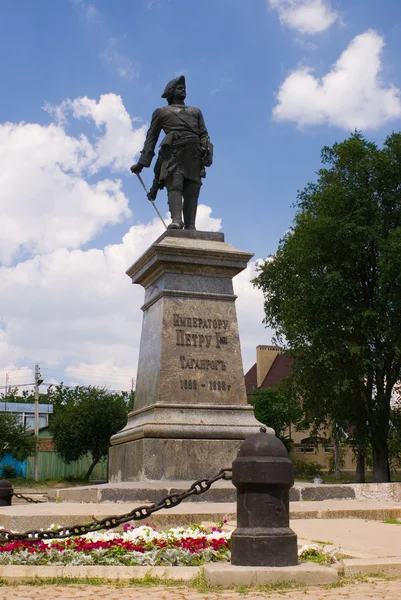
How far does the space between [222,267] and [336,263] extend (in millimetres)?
19054

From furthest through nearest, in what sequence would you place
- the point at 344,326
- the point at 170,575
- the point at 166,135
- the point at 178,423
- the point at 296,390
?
the point at 296,390 → the point at 344,326 → the point at 166,135 → the point at 178,423 → the point at 170,575

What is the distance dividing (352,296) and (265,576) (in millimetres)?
25829

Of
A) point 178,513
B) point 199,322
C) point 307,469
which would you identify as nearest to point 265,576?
point 178,513

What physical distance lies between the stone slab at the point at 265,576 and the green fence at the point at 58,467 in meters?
48.9

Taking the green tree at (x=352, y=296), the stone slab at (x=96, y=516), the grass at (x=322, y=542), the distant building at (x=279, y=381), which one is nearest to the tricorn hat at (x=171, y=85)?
the stone slab at (x=96, y=516)

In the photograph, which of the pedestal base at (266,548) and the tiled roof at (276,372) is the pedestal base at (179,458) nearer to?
the pedestal base at (266,548)

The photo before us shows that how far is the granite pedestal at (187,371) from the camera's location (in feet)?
33.1

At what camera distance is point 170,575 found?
518 cm

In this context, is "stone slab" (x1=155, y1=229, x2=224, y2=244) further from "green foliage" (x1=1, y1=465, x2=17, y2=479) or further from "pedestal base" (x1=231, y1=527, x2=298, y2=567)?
"green foliage" (x1=1, y1=465, x2=17, y2=479)

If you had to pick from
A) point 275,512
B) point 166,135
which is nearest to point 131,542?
point 275,512

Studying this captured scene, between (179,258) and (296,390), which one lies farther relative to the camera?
(296,390)

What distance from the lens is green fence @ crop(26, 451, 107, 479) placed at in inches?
2068

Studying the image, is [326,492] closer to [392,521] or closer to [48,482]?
[392,521]

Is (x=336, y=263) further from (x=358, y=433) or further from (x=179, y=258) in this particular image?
(x=179, y=258)
